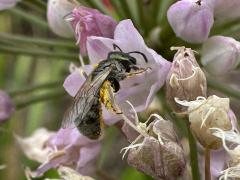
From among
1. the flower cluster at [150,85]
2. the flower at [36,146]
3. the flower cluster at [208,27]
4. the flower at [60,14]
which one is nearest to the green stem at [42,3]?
the flower cluster at [150,85]

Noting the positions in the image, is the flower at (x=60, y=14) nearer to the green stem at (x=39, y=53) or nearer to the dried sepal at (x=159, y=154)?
the green stem at (x=39, y=53)

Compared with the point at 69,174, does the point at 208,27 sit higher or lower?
higher

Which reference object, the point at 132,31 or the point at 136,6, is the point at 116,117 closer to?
the point at 132,31

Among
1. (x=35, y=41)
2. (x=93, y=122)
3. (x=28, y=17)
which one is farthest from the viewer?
(x=28, y=17)

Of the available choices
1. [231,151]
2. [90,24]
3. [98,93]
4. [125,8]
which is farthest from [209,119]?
[125,8]

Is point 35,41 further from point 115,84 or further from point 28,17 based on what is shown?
point 115,84

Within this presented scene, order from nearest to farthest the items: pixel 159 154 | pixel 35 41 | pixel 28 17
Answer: pixel 159 154
pixel 35 41
pixel 28 17
